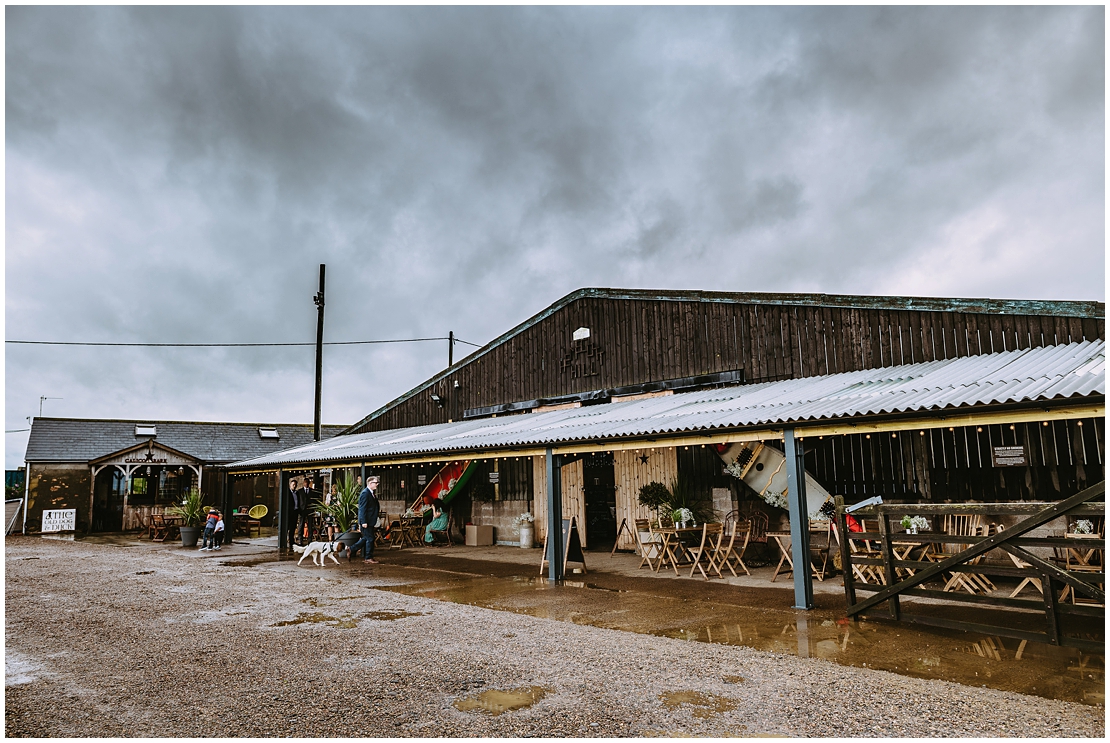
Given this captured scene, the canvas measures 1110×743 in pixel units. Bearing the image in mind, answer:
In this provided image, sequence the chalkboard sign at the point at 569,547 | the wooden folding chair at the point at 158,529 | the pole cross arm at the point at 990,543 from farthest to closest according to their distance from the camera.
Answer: the wooden folding chair at the point at 158,529
the chalkboard sign at the point at 569,547
the pole cross arm at the point at 990,543

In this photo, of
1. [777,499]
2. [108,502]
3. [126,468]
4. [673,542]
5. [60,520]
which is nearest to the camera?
[673,542]

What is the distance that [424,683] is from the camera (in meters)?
4.55

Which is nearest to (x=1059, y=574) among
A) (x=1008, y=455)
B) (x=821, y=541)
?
(x=1008, y=455)

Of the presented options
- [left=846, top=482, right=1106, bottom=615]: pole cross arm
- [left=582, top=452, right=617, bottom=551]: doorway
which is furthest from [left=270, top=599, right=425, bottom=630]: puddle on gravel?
[left=582, top=452, right=617, bottom=551]: doorway

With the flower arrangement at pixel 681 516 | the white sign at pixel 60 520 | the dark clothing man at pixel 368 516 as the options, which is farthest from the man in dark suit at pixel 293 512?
the white sign at pixel 60 520

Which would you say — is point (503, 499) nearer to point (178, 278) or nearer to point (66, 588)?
point (66, 588)

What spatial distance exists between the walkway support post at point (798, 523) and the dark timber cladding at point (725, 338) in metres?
4.34

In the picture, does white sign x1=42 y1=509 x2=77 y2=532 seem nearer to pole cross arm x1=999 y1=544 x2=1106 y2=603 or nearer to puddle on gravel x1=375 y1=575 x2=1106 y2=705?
puddle on gravel x1=375 y1=575 x2=1106 y2=705

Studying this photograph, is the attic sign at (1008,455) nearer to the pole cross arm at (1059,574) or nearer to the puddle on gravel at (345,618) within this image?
the pole cross arm at (1059,574)

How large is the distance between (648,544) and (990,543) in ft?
17.7

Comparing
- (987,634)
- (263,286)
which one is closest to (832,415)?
(987,634)

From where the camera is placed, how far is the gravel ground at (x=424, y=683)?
3.72m

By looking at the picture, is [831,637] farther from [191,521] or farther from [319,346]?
[319,346]

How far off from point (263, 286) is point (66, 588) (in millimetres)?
25395
